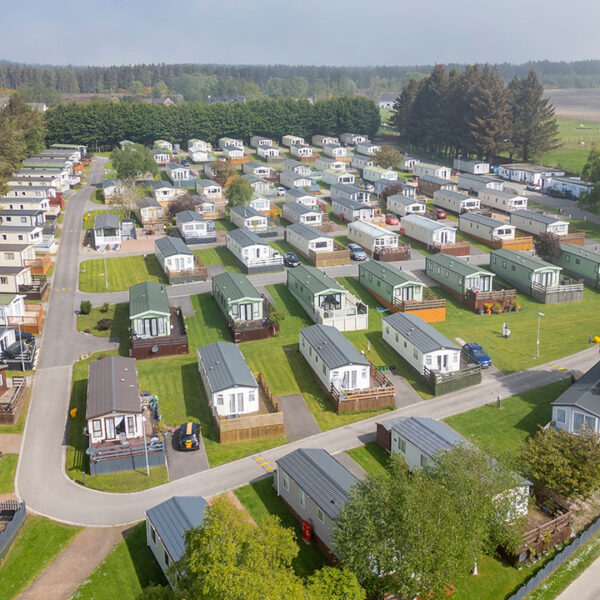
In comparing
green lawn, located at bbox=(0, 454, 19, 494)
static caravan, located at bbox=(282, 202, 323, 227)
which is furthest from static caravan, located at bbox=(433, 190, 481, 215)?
green lawn, located at bbox=(0, 454, 19, 494)

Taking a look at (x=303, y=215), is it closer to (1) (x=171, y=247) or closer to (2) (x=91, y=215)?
(1) (x=171, y=247)

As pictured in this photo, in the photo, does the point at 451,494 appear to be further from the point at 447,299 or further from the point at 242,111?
the point at 242,111

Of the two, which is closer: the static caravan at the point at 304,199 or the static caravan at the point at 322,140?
the static caravan at the point at 304,199

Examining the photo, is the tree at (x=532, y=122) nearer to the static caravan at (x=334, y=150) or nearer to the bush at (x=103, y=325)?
the static caravan at (x=334, y=150)

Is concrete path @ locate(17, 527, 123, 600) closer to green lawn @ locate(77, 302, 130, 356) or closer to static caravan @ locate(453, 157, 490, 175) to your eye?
green lawn @ locate(77, 302, 130, 356)

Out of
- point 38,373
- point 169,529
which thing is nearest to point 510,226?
point 38,373

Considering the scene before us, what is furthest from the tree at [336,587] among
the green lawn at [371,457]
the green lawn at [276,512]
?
the green lawn at [371,457]

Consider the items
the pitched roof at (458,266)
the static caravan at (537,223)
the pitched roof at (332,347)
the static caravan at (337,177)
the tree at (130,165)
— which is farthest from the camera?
the static caravan at (337,177)
